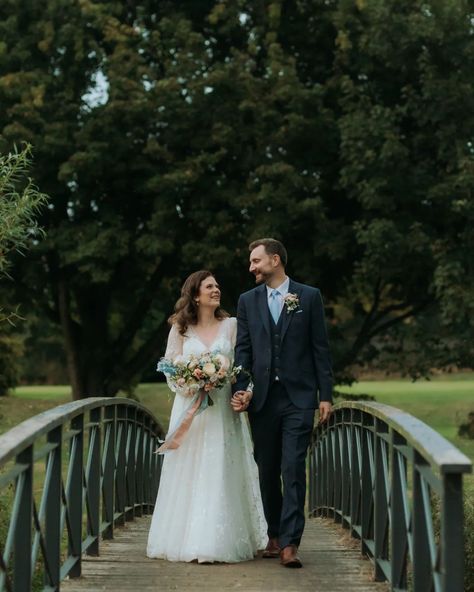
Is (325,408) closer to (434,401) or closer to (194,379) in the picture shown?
(194,379)

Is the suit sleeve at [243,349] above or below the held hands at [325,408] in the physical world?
above

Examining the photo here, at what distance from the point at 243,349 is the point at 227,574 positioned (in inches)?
54.9

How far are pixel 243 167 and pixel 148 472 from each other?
1235 cm

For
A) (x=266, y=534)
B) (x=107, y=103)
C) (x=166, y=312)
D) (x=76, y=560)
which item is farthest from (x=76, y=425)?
(x=166, y=312)

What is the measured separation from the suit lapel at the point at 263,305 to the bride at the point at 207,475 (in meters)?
0.45

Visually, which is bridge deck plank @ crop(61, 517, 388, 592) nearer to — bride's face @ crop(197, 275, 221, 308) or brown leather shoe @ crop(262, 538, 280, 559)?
brown leather shoe @ crop(262, 538, 280, 559)

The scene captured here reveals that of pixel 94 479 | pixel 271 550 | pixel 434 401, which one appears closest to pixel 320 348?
pixel 271 550

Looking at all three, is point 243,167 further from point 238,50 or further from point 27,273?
point 27,273

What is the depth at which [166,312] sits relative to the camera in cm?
2627

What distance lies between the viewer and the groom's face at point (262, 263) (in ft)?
24.5

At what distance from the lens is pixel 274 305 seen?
756cm

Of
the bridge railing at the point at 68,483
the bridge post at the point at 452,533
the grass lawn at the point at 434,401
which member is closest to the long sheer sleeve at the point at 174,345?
the bridge railing at the point at 68,483

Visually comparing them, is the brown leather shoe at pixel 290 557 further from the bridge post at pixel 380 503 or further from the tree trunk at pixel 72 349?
the tree trunk at pixel 72 349

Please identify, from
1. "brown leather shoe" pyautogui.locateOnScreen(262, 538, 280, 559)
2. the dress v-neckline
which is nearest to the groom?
"brown leather shoe" pyautogui.locateOnScreen(262, 538, 280, 559)
